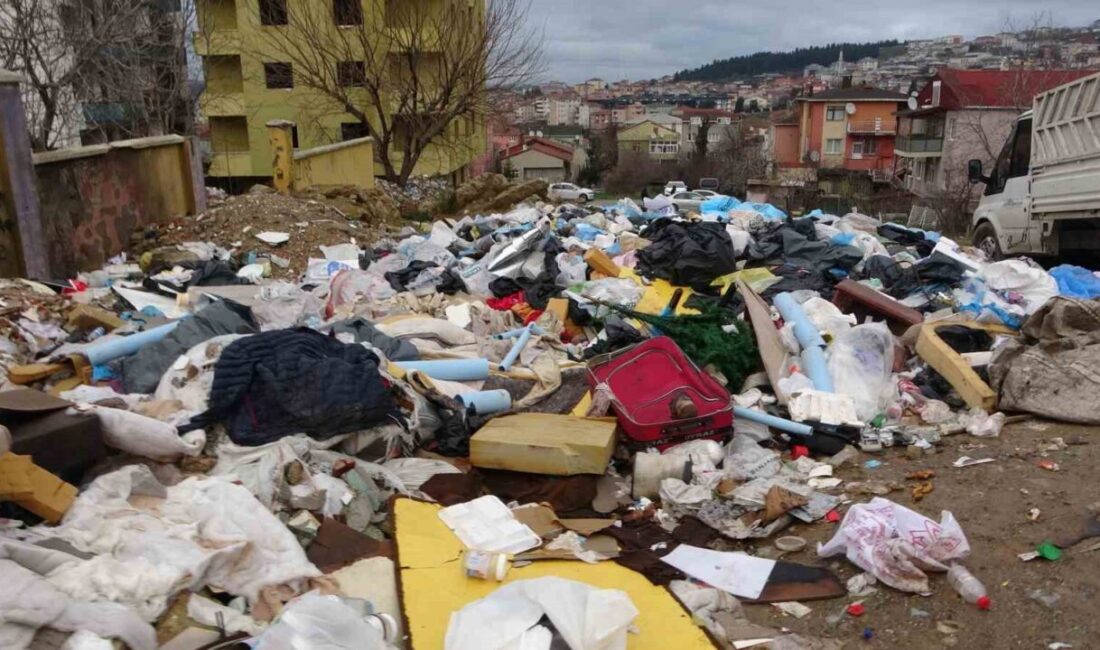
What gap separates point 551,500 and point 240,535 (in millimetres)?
1491

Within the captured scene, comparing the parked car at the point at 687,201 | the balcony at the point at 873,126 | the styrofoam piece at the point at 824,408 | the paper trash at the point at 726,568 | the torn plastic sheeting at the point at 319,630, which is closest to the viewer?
the torn plastic sheeting at the point at 319,630

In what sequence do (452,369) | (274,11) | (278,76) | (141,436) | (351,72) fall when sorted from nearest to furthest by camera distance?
(141,436)
(452,369)
(351,72)
(274,11)
(278,76)

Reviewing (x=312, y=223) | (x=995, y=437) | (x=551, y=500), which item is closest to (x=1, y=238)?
(x=312, y=223)

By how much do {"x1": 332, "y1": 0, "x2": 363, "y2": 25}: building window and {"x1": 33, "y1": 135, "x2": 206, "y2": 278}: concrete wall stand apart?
1210cm

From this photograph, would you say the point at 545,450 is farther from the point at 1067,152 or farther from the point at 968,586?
the point at 1067,152

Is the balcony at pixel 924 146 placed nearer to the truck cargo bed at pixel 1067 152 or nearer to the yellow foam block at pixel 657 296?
the truck cargo bed at pixel 1067 152

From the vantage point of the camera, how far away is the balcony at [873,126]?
50.2 m

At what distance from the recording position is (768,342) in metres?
5.34

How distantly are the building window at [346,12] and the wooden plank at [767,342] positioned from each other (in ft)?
61.6

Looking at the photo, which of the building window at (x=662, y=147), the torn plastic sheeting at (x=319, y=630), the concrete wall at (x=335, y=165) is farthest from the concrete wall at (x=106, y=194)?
the building window at (x=662, y=147)

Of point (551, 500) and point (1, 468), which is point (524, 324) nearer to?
point (551, 500)

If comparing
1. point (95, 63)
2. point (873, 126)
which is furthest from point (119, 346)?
point (873, 126)

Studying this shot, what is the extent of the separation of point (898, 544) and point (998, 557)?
15.9 inches

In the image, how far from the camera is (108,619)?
93.2 inches
